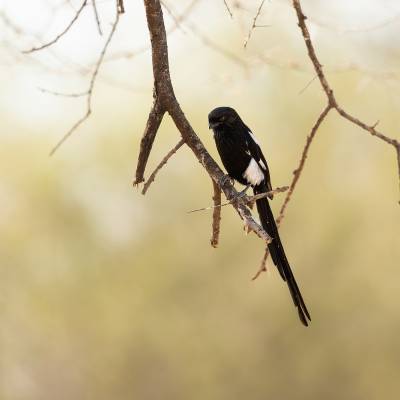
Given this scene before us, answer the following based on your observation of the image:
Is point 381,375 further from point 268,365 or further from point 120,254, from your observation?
point 120,254

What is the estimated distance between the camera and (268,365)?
32.2 feet

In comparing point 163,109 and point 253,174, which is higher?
point 253,174

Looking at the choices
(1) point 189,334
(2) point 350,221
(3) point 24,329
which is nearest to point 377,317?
(2) point 350,221

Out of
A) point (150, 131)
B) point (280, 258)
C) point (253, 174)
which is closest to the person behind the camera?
point (150, 131)

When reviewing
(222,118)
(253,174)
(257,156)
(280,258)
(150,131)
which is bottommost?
(280,258)

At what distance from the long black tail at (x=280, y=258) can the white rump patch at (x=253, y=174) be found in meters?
0.07

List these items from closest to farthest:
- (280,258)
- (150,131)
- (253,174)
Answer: (150,131)
(280,258)
(253,174)

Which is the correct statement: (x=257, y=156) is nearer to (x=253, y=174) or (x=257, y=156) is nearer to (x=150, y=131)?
(x=253, y=174)

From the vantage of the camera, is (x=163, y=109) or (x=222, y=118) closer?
(x=163, y=109)

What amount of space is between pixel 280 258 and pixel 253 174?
71 centimetres

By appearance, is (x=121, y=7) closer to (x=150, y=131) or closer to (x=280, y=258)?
(x=150, y=131)

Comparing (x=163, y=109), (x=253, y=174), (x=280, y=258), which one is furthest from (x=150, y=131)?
(x=253, y=174)

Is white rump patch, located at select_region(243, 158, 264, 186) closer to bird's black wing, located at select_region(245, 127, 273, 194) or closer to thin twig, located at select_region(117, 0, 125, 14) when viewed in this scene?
bird's black wing, located at select_region(245, 127, 273, 194)

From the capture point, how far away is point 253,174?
3.81 metres
